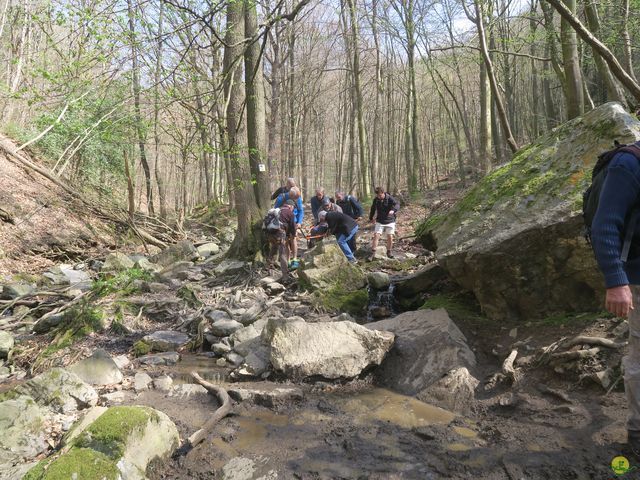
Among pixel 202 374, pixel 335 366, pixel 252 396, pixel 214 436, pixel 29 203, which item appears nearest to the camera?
pixel 214 436

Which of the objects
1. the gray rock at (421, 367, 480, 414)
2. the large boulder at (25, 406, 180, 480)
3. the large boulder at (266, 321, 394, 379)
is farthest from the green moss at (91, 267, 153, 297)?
the gray rock at (421, 367, 480, 414)

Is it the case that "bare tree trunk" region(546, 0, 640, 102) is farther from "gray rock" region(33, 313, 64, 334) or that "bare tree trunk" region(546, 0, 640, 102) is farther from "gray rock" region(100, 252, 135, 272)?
"gray rock" region(100, 252, 135, 272)

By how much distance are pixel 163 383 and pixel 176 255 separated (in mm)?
6980

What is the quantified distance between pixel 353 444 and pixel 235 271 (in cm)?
617

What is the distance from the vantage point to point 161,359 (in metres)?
6.05

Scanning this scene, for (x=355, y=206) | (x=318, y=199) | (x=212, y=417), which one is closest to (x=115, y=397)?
(x=212, y=417)

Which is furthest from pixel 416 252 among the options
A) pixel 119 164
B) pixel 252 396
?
pixel 119 164

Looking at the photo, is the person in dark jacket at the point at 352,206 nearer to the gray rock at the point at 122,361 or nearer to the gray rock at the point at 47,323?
the gray rock at the point at 122,361

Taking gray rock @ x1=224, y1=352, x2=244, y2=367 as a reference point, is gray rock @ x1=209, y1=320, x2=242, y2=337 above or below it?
above

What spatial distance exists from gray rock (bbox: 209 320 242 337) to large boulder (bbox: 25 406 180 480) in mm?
2934

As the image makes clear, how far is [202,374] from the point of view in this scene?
5613 mm

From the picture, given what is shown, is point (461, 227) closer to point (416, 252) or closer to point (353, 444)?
point (353, 444)

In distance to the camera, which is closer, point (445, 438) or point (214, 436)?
point (445, 438)

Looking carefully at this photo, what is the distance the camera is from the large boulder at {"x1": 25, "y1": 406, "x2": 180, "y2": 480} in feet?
9.57
